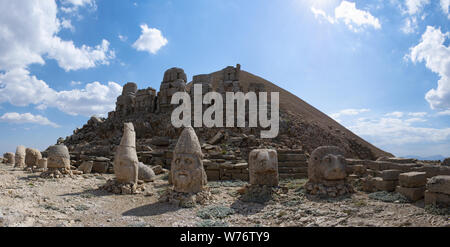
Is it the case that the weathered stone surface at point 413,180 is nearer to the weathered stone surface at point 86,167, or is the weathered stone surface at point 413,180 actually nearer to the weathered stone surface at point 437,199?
the weathered stone surface at point 437,199

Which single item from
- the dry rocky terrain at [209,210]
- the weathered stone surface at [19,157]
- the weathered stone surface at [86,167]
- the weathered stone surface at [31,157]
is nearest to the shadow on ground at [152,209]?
the dry rocky terrain at [209,210]

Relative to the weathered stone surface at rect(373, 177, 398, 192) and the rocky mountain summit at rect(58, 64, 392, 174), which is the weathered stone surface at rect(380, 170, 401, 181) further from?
the rocky mountain summit at rect(58, 64, 392, 174)

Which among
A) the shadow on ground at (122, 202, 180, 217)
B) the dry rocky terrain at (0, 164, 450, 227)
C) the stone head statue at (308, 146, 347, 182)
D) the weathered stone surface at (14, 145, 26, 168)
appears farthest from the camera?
the weathered stone surface at (14, 145, 26, 168)

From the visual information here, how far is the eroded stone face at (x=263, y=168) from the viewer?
888 centimetres

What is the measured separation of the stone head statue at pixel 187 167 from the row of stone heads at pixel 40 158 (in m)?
6.54

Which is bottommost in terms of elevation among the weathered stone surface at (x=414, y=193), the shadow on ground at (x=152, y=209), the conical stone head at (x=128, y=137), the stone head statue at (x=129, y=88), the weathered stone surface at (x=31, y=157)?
the shadow on ground at (x=152, y=209)

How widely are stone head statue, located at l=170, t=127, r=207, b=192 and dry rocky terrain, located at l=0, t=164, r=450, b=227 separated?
2.19 feet

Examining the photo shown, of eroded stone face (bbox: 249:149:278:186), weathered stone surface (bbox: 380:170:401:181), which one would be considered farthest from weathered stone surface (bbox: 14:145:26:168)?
Result: weathered stone surface (bbox: 380:170:401:181)

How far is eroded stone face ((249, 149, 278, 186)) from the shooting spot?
8883 millimetres

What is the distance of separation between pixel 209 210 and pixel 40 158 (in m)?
12.0

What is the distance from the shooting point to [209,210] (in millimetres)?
7387

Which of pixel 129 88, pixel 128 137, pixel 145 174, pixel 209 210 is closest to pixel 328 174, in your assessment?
pixel 209 210
